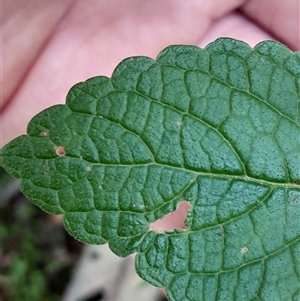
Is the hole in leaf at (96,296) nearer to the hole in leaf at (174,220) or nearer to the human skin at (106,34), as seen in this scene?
the human skin at (106,34)

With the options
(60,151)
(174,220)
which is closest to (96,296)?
(174,220)

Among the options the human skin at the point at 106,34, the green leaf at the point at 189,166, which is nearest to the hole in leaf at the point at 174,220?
the green leaf at the point at 189,166

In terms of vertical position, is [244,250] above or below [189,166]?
below

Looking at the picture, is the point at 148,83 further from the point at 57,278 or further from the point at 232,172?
the point at 57,278

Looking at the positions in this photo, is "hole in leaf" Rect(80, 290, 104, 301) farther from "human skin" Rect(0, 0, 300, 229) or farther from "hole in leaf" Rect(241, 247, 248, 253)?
"hole in leaf" Rect(241, 247, 248, 253)

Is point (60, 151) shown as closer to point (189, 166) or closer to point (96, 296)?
point (189, 166)

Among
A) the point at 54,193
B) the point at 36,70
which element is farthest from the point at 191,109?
the point at 36,70
